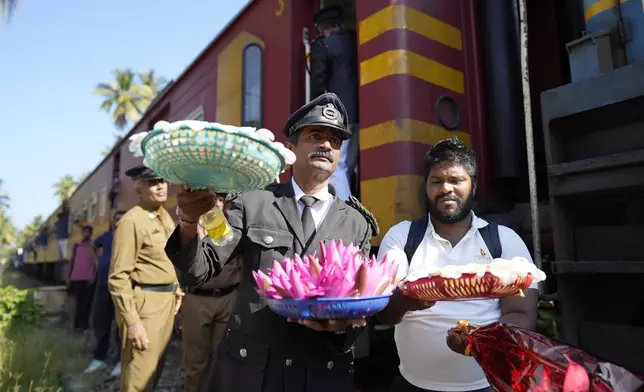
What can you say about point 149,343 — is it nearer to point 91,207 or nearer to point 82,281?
point 82,281

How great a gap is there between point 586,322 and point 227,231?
156 cm

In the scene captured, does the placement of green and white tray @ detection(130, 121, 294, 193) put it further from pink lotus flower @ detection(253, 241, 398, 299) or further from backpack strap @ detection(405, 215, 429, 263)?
backpack strap @ detection(405, 215, 429, 263)

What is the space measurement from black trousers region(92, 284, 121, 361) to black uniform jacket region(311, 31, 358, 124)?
3851mm

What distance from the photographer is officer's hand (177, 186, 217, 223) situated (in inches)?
51.1

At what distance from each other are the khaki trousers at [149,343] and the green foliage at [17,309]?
4.79 m

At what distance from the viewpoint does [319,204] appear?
1.69 metres

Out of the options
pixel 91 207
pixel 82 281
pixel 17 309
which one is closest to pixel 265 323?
pixel 17 309

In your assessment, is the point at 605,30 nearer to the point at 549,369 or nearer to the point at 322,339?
the point at 549,369

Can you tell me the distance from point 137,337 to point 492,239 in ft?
6.89

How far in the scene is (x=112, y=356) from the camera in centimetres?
557

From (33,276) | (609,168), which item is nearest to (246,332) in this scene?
(609,168)

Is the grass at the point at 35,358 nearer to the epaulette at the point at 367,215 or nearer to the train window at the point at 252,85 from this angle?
the train window at the point at 252,85

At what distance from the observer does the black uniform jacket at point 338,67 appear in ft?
11.4

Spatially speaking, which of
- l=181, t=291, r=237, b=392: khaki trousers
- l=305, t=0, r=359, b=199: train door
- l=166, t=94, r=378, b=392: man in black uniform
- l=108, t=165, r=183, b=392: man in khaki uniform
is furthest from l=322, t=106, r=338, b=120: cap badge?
l=181, t=291, r=237, b=392: khaki trousers
